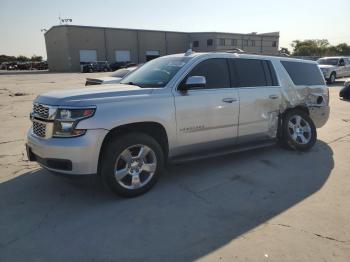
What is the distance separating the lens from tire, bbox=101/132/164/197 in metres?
4.13

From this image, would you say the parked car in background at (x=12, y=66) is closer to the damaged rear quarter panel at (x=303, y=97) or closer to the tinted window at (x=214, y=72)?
the damaged rear quarter panel at (x=303, y=97)

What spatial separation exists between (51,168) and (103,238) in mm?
1194

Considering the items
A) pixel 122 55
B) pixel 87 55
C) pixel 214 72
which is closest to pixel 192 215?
pixel 214 72

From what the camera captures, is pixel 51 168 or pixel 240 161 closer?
pixel 51 168

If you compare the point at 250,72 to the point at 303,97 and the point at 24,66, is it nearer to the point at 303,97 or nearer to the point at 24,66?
the point at 303,97

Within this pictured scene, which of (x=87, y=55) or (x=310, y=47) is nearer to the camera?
(x=87, y=55)

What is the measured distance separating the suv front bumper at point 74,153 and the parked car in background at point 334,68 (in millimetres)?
21229

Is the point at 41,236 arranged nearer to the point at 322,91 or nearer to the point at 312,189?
the point at 312,189

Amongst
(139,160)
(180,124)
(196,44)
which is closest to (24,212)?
(139,160)

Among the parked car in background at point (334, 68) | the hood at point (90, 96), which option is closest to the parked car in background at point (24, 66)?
the parked car in background at point (334, 68)

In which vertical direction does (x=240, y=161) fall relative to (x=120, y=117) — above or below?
below

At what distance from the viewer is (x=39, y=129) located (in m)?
4.29

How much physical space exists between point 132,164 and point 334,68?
21869 mm

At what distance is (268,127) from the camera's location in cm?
593
